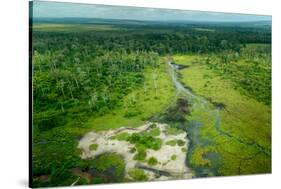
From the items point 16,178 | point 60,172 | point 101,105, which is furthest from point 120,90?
point 16,178

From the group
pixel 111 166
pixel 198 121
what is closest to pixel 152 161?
pixel 111 166

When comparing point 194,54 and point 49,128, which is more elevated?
point 194,54

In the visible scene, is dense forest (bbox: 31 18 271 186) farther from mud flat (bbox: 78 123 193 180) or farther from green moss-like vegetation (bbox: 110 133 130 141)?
green moss-like vegetation (bbox: 110 133 130 141)

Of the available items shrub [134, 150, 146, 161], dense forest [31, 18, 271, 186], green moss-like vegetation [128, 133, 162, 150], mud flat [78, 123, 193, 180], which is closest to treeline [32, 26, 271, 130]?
dense forest [31, 18, 271, 186]

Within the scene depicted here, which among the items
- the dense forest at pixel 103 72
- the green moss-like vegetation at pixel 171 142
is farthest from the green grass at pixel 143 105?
the green moss-like vegetation at pixel 171 142

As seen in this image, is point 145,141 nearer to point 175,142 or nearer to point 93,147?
point 175,142

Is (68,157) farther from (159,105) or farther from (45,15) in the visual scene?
(45,15)
